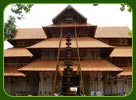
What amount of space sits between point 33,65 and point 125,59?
24.9 feet

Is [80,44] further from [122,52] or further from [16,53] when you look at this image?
[16,53]

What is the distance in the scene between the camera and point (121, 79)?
25188 mm

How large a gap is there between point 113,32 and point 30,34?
291 inches

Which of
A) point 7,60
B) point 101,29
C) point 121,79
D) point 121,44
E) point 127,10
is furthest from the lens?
point 101,29

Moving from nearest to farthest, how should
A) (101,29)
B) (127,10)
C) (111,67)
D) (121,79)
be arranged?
1. (127,10)
2. (111,67)
3. (121,79)
4. (101,29)

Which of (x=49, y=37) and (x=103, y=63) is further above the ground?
(x=49, y=37)

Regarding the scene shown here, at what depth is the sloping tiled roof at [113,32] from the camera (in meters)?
29.3

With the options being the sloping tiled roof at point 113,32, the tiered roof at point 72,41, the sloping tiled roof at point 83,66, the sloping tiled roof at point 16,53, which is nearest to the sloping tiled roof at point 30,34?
the tiered roof at point 72,41

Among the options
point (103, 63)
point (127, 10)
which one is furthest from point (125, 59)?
point (127, 10)

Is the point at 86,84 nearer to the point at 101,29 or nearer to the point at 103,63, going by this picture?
the point at 103,63

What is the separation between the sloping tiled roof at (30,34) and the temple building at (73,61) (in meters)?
0.26

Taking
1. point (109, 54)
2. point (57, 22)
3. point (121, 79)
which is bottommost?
point (121, 79)

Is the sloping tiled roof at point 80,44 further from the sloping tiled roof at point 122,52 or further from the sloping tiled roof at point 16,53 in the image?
the sloping tiled roof at point 16,53

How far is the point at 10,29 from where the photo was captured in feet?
90.7
